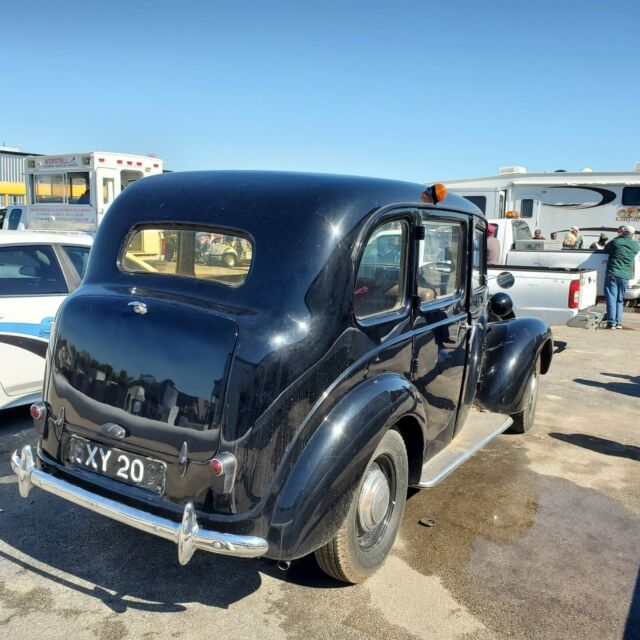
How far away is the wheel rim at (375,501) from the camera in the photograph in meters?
3.20

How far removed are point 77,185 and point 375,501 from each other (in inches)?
A: 515

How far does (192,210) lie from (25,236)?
2.83 m

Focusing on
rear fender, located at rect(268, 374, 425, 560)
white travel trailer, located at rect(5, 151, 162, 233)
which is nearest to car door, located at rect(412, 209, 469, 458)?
rear fender, located at rect(268, 374, 425, 560)

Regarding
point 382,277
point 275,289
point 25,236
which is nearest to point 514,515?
point 382,277

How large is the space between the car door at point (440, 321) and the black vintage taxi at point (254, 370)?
0.8 inches

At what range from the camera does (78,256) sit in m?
5.80

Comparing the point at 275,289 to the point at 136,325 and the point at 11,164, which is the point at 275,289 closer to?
the point at 136,325

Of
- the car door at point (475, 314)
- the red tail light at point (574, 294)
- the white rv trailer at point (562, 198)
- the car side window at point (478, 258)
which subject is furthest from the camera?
the white rv trailer at point (562, 198)

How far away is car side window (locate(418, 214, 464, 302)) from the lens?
3738mm

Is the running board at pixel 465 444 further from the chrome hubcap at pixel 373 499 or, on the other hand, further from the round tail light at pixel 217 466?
the round tail light at pixel 217 466

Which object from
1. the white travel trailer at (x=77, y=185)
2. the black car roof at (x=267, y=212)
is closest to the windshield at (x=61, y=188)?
the white travel trailer at (x=77, y=185)

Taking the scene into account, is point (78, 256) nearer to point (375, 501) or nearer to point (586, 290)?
point (375, 501)

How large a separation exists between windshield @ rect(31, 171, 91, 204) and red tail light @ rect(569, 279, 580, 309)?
1012cm

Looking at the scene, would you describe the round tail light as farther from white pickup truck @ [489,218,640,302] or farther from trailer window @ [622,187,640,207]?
trailer window @ [622,187,640,207]
